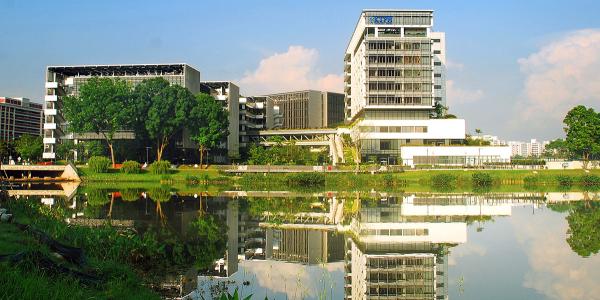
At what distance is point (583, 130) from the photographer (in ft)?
307

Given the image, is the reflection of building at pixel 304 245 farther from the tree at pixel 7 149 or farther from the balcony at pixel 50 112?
the tree at pixel 7 149

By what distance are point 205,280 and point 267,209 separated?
24.3m

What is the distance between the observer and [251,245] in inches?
936

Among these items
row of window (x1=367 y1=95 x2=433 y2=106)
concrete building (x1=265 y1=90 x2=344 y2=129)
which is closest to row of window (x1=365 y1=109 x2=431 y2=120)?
row of window (x1=367 y1=95 x2=433 y2=106)

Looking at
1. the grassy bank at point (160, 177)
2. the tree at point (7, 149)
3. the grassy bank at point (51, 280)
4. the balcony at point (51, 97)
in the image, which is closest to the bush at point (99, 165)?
the grassy bank at point (160, 177)

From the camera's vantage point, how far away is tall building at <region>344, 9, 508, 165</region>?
102 metres

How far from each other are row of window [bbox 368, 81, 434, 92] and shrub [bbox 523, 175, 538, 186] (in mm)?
29132

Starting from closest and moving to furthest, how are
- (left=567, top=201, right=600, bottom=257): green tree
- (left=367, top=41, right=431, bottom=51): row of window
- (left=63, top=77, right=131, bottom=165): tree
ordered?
(left=567, top=201, right=600, bottom=257): green tree < (left=63, top=77, right=131, bottom=165): tree < (left=367, top=41, right=431, bottom=51): row of window

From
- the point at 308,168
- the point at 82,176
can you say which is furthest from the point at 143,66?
the point at 308,168

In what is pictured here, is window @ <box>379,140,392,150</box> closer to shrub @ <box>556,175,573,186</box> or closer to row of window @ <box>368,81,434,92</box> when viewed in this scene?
row of window @ <box>368,81,434,92</box>

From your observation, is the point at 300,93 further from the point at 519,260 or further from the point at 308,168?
the point at 519,260

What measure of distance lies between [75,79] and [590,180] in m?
91.0

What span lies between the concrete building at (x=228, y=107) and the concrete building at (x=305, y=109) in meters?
26.7

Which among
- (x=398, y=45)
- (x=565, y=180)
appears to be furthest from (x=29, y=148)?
(x=565, y=180)
